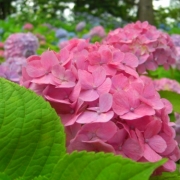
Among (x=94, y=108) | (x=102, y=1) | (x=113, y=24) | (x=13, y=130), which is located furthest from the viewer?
(x=102, y=1)

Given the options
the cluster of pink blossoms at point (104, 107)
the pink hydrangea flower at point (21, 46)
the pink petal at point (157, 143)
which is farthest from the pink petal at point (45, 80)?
the pink hydrangea flower at point (21, 46)

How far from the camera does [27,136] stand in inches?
27.0

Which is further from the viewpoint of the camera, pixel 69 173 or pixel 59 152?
pixel 59 152

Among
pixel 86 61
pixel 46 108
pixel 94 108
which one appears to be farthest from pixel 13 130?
pixel 86 61

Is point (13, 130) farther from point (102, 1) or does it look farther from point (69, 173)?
point (102, 1)

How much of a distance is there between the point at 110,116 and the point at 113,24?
305 inches

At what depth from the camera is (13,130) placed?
0.68 metres

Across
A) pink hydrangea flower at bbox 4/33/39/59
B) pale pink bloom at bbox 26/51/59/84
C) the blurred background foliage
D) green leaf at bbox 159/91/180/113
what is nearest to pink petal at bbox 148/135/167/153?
pale pink bloom at bbox 26/51/59/84

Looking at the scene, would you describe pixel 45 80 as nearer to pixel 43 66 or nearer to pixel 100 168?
pixel 43 66

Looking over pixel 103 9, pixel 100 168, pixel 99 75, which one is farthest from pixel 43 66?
pixel 103 9

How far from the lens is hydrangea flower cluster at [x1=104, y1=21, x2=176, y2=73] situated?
1486 mm

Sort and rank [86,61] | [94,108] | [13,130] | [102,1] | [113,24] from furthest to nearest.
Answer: [102,1], [113,24], [86,61], [94,108], [13,130]

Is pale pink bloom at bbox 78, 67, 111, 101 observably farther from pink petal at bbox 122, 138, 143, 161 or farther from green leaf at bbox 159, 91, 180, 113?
green leaf at bbox 159, 91, 180, 113

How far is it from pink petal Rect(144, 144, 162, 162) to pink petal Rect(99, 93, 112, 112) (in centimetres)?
9
